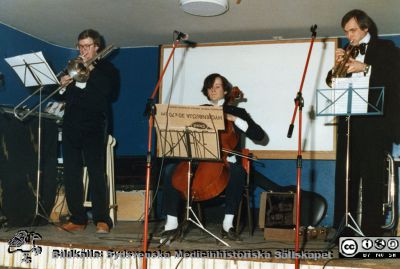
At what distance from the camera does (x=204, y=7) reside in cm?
457

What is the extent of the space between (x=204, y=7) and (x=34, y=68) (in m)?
1.58

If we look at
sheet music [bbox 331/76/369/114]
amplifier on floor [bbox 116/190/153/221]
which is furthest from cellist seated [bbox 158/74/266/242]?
amplifier on floor [bbox 116/190/153/221]

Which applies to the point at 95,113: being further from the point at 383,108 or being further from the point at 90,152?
the point at 383,108

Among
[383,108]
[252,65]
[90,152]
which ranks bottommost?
[90,152]

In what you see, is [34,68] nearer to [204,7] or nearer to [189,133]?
[189,133]

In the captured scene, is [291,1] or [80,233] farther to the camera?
[291,1]

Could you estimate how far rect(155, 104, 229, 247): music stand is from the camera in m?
3.56

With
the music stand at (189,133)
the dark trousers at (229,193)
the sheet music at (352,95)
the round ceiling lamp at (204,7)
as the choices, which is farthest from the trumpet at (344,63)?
the round ceiling lamp at (204,7)

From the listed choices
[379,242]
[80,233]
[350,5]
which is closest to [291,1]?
[350,5]

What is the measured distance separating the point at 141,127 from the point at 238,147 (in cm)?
221

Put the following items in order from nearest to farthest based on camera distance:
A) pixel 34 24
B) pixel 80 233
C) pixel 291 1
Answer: pixel 80 233, pixel 291 1, pixel 34 24

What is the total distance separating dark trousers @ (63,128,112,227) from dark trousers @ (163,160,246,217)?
0.54 meters

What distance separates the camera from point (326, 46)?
5.65 m

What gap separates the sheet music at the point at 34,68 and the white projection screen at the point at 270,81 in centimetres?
202
